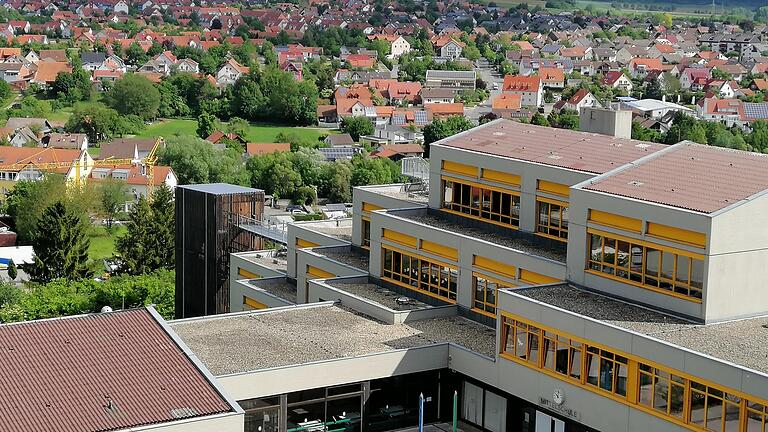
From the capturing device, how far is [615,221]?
19.5m

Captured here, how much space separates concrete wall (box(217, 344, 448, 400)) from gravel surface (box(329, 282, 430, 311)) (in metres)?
1.96

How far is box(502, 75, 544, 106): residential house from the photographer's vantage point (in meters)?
93.0

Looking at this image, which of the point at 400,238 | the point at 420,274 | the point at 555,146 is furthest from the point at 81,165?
the point at 555,146

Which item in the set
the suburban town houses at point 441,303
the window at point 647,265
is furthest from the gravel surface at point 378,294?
the window at point 647,265

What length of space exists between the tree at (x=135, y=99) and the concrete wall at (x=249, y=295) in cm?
5588

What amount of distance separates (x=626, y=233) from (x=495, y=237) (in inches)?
140

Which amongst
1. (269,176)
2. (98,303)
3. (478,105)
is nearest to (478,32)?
(478,105)

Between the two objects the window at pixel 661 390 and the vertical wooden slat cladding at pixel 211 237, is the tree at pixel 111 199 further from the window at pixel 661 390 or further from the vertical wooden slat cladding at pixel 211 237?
the window at pixel 661 390

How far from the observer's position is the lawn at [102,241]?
47.4 metres

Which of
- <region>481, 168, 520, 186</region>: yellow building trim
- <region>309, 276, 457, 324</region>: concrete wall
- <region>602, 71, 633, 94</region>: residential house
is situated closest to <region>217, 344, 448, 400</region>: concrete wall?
<region>309, 276, 457, 324</region>: concrete wall

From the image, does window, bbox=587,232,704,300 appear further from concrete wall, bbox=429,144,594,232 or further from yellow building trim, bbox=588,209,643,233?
concrete wall, bbox=429,144,594,232

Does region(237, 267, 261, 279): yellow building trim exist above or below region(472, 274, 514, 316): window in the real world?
below

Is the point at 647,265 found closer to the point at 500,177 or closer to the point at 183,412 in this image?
the point at 500,177

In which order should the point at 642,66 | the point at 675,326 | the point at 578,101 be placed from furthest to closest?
1. the point at 642,66
2. the point at 578,101
3. the point at 675,326
